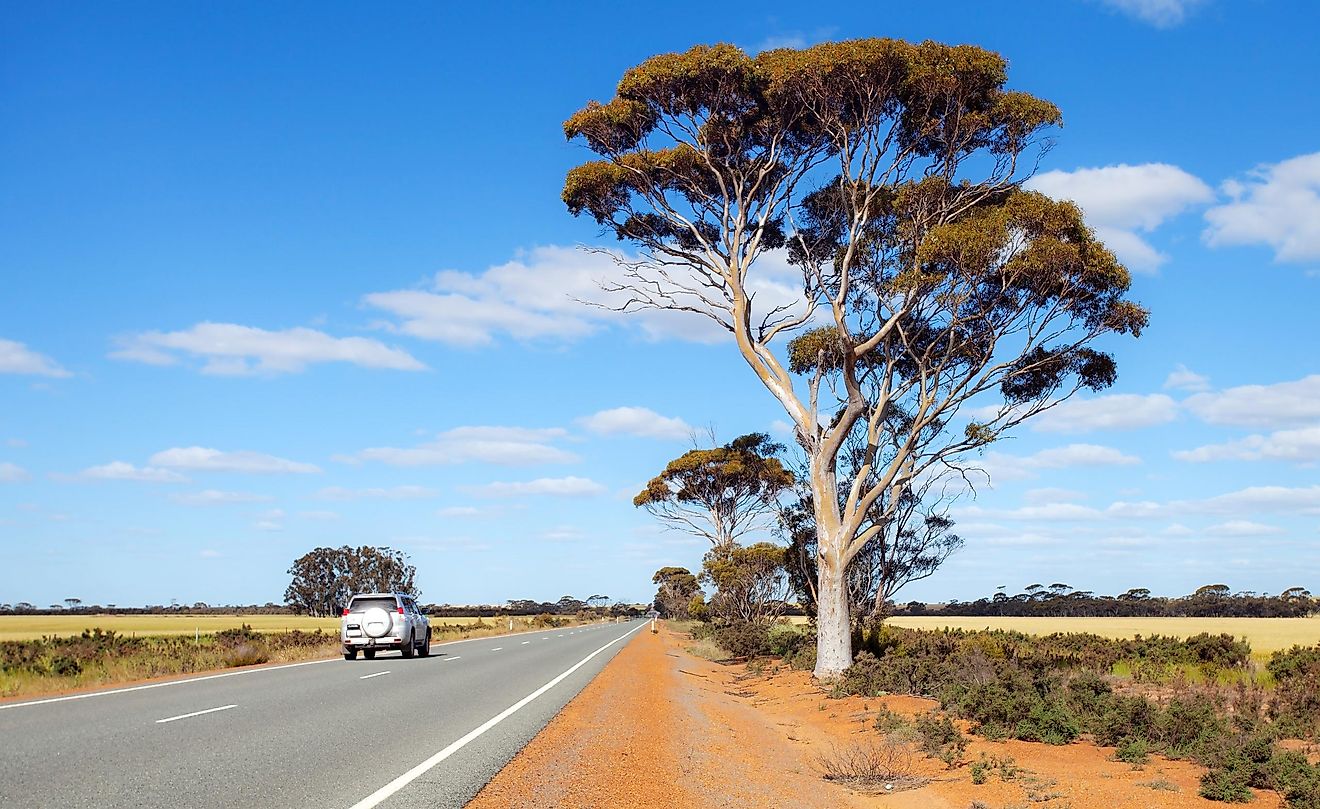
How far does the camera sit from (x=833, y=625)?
20125mm

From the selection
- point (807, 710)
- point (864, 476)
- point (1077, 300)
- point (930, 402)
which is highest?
point (1077, 300)

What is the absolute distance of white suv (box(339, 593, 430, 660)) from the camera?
88.1 ft

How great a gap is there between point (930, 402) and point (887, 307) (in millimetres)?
2423

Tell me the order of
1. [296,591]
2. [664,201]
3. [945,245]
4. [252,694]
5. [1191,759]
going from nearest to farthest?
[1191,759], [252,694], [945,245], [664,201], [296,591]

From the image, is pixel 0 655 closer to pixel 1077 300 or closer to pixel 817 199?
pixel 817 199

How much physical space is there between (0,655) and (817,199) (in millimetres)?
25137

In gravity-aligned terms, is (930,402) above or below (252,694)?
above

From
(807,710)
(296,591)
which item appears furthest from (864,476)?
(296,591)

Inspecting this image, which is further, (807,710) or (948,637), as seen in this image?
(948,637)

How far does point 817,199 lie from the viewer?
81.7 ft

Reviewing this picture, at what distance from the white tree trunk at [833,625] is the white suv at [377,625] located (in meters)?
12.6

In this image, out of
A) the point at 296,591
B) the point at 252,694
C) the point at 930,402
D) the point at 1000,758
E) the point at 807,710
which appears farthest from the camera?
the point at 296,591

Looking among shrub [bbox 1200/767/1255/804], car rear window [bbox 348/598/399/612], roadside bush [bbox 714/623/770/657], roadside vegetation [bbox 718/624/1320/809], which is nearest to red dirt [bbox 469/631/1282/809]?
shrub [bbox 1200/767/1255/804]

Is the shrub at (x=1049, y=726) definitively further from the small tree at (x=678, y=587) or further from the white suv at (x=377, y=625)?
the small tree at (x=678, y=587)
